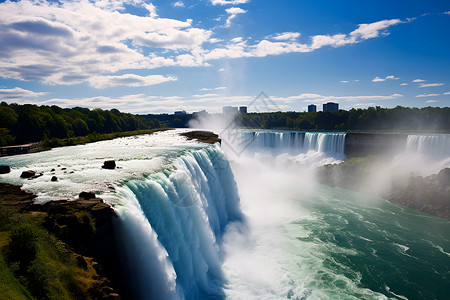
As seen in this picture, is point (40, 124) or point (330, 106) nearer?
point (40, 124)

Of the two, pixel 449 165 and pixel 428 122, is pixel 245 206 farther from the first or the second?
pixel 428 122

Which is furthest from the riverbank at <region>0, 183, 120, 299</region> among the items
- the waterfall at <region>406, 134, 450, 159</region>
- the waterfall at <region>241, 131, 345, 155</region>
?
the waterfall at <region>241, 131, 345, 155</region>

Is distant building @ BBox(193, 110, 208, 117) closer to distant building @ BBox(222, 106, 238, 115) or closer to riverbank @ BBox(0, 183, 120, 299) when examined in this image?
distant building @ BBox(222, 106, 238, 115)

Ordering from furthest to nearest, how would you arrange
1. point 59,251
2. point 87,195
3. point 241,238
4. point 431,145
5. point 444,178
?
point 431,145 → point 444,178 → point 241,238 → point 87,195 → point 59,251

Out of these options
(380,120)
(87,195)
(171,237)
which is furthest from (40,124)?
(380,120)

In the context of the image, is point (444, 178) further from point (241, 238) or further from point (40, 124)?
point (40, 124)

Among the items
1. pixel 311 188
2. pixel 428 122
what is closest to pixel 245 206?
pixel 311 188

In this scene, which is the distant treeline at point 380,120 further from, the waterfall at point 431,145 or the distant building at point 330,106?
the waterfall at point 431,145
